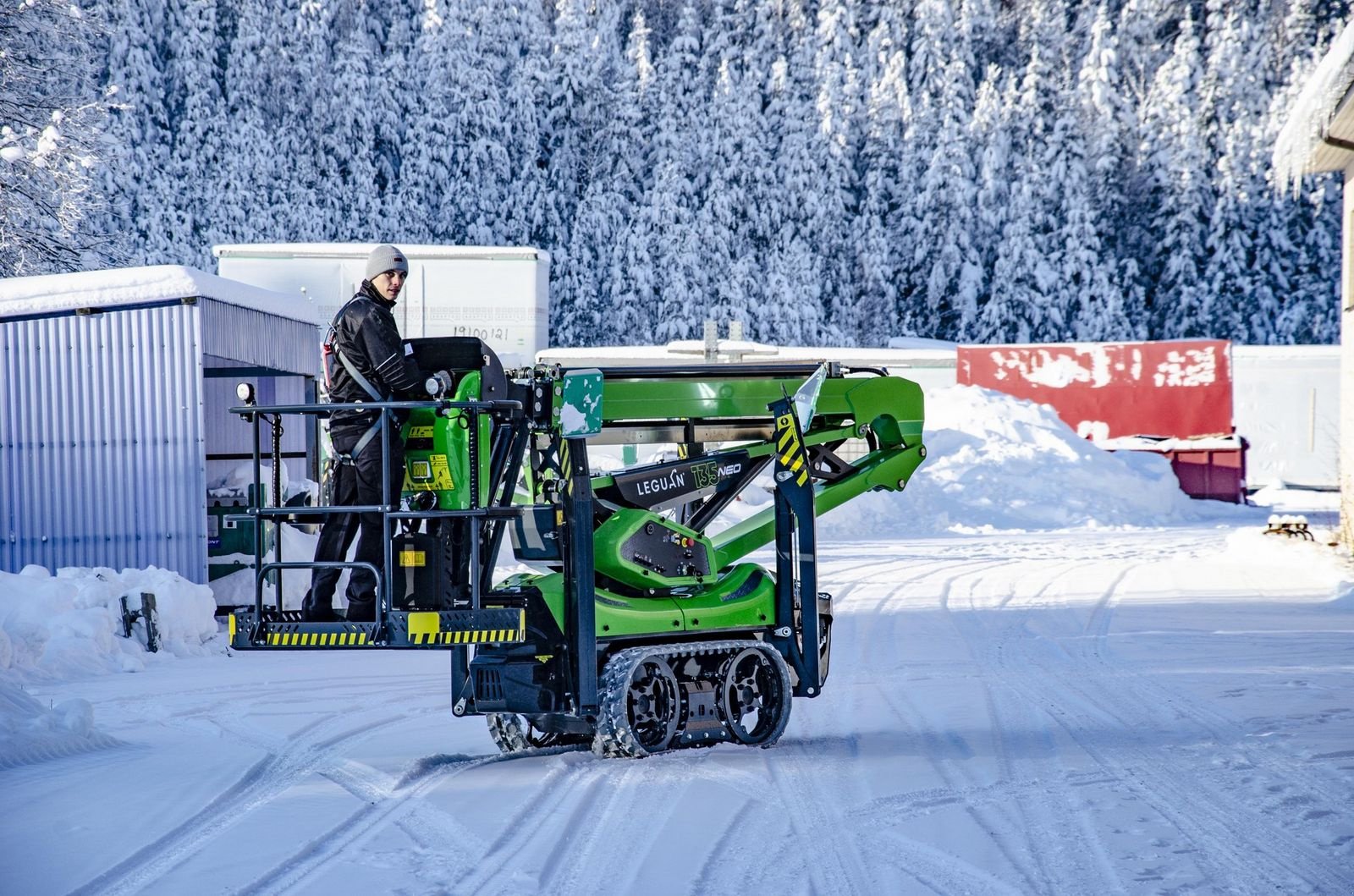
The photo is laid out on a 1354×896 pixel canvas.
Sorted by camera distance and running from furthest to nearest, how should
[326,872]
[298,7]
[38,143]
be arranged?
1. [298,7]
2. [38,143]
3. [326,872]

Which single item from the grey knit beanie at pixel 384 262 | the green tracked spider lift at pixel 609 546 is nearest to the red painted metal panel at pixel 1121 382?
the green tracked spider lift at pixel 609 546

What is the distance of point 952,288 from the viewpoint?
59781 mm

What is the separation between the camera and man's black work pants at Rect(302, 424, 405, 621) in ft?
23.1

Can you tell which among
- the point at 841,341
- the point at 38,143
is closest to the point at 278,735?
the point at 38,143

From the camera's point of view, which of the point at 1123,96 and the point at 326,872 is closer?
the point at 326,872

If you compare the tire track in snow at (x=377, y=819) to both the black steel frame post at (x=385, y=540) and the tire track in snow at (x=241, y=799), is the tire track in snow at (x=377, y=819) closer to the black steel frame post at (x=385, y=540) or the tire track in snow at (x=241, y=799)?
the tire track in snow at (x=241, y=799)

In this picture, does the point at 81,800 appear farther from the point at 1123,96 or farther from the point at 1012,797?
the point at 1123,96

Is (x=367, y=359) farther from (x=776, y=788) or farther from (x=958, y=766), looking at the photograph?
(x=958, y=766)

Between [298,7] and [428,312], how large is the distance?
3652 cm

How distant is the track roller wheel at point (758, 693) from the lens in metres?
7.95

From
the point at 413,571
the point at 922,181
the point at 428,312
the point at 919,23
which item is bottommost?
the point at 413,571

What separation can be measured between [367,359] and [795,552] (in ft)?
8.23

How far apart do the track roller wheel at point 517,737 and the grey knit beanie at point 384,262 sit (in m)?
2.34

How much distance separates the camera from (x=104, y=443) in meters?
13.7
